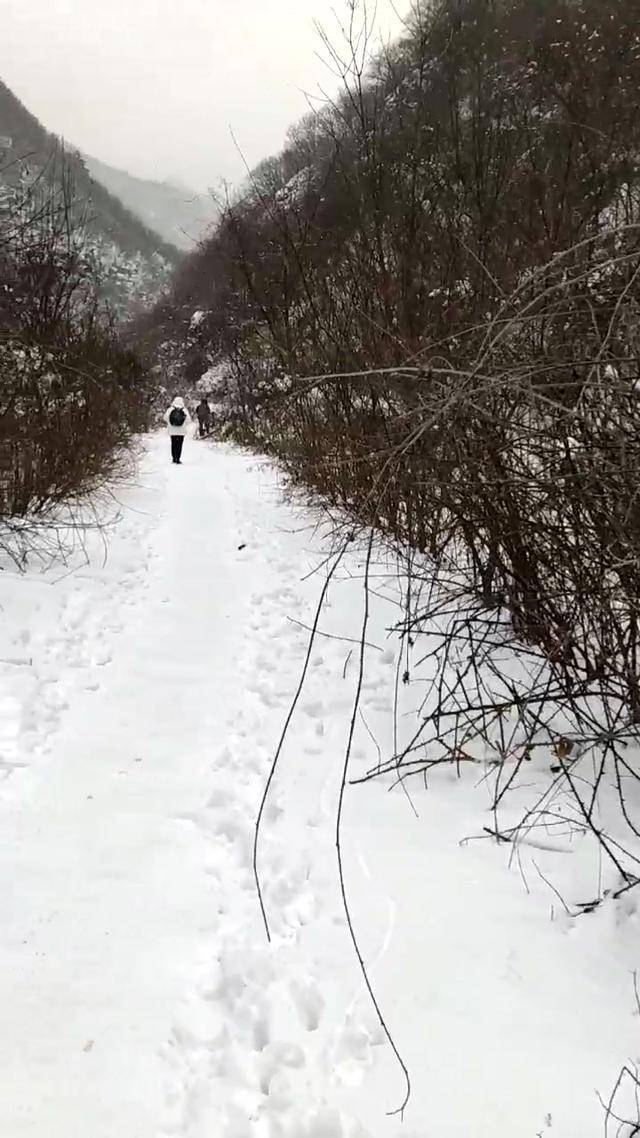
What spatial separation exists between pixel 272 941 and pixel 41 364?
6273mm

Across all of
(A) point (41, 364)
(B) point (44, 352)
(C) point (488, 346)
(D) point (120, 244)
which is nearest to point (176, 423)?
(B) point (44, 352)

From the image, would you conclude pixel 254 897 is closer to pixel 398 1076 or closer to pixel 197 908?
pixel 197 908

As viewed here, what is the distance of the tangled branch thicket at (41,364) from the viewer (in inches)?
234

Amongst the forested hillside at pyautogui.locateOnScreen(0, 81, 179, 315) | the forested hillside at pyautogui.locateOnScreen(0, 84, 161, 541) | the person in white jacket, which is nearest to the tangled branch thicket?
the forested hillside at pyautogui.locateOnScreen(0, 84, 161, 541)

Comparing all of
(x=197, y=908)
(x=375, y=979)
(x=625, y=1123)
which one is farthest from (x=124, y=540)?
(x=625, y=1123)

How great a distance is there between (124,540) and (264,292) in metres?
3.44

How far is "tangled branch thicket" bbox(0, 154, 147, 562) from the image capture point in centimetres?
595

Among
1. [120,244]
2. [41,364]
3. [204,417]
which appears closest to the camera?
[41,364]

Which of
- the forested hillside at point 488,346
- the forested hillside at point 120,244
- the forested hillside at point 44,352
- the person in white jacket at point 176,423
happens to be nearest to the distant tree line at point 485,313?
the forested hillside at point 488,346

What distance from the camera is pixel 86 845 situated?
2.43 m

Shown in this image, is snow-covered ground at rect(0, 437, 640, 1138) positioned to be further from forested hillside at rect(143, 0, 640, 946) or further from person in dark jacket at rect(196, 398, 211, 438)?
person in dark jacket at rect(196, 398, 211, 438)

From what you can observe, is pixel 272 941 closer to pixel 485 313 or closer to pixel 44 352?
pixel 485 313

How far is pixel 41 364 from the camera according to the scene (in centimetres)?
679

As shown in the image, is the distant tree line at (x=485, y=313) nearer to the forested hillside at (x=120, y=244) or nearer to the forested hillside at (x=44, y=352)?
the forested hillside at (x=44, y=352)
